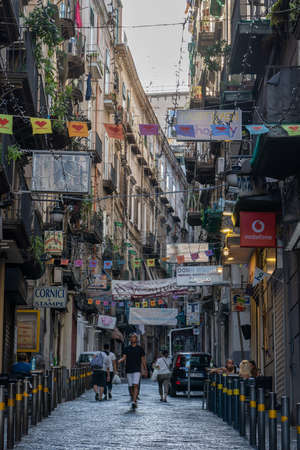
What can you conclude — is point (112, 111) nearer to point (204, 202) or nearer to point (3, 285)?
point (204, 202)

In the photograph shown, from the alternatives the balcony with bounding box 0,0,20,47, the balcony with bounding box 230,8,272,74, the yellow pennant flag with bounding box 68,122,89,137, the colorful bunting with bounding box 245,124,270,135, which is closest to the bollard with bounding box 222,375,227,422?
the colorful bunting with bounding box 245,124,270,135

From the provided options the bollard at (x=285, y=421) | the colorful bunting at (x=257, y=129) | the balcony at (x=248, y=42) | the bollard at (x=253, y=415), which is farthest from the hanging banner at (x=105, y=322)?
the bollard at (x=285, y=421)

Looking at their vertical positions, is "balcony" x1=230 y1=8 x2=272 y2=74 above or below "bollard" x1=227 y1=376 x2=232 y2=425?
above

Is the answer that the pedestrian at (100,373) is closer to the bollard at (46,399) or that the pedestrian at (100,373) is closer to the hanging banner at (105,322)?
the bollard at (46,399)

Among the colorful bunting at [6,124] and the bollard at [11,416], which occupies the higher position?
the colorful bunting at [6,124]

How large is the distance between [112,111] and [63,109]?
25664 millimetres

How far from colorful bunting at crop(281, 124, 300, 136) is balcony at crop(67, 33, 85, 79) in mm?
21204

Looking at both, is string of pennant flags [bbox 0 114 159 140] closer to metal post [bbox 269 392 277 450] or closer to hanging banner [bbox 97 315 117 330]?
metal post [bbox 269 392 277 450]

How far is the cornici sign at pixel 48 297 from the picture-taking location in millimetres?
24938

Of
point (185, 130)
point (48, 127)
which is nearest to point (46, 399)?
point (48, 127)

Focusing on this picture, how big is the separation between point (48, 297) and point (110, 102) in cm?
2443

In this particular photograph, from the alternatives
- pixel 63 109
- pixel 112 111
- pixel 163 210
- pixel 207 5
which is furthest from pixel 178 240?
pixel 63 109

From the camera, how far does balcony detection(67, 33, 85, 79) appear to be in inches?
1310

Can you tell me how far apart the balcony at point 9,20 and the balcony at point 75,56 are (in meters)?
15.0
